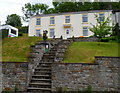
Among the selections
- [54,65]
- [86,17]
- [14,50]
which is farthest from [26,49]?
[86,17]

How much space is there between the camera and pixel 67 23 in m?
25.1

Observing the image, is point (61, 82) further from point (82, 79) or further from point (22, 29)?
point (22, 29)

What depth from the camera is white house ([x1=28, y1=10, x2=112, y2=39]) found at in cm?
2420

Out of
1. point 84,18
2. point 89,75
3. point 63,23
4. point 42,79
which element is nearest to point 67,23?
point 63,23

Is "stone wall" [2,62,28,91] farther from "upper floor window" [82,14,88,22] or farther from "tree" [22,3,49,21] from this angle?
"tree" [22,3,49,21]

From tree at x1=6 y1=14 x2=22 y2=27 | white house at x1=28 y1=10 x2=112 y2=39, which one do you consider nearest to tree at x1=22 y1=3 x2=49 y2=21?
tree at x1=6 y1=14 x2=22 y2=27

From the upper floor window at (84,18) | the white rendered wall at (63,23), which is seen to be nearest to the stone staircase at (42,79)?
the white rendered wall at (63,23)

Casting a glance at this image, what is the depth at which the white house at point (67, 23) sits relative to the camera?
24.2 meters

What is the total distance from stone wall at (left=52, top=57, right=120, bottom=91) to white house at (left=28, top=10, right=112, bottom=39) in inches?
608

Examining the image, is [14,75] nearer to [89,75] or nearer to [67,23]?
[89,75]

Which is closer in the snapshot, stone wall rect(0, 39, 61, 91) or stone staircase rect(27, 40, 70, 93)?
stone staircase rect(27, 40, 70, 93)

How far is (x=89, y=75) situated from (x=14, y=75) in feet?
16.9

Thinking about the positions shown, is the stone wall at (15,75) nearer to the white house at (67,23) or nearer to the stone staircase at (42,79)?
the stone staircase at (42,79)

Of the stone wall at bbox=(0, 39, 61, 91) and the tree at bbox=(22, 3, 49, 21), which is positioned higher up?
the tree at bbox=(22, 3, 49, 21)
